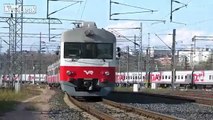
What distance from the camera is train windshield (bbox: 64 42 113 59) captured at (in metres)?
23.2

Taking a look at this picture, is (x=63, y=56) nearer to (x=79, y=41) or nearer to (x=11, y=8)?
(x=79, y=41)

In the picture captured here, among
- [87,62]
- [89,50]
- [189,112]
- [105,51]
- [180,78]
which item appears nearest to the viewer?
[189,112]

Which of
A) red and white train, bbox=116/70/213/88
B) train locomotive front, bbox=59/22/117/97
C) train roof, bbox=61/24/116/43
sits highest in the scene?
train roof, bbox=61/24/116/43

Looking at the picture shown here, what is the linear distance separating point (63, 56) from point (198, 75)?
159 feet

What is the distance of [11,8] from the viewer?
125 feet

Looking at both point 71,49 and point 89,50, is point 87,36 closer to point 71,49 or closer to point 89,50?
point 89,50

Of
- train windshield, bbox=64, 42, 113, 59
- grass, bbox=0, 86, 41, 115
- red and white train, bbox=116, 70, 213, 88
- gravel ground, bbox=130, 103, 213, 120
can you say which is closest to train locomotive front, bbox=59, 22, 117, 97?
train windshield, bbox=64, 42, 113, 59

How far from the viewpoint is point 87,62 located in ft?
75.5

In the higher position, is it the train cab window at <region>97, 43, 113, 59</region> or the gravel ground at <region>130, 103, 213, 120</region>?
the train cab window at <region>97, 43, 113, 59</region>

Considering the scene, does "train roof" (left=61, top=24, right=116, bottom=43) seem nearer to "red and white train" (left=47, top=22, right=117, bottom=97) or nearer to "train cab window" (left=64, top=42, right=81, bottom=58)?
"red and white train" (left=47, top=22, right=117, bottom=97)

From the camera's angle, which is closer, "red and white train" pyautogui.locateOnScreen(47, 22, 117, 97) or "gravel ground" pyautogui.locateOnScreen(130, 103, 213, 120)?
"gravel ground" pyautogui.locateOnScreen(130, 103, 213, 120)

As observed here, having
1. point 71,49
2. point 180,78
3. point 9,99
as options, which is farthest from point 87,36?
point 180,78

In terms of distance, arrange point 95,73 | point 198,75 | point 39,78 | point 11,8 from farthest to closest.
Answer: point 39,78 → point 198,75 → point 11,8 → point 95,73

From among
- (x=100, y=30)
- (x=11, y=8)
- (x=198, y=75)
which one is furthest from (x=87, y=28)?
(x=198, y=75)
